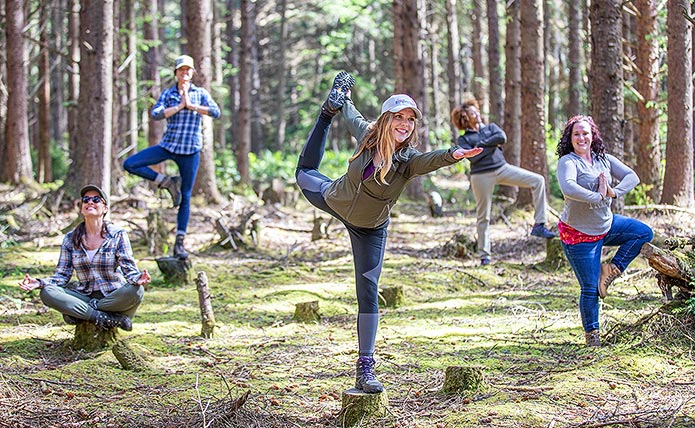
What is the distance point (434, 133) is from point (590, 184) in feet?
81.5

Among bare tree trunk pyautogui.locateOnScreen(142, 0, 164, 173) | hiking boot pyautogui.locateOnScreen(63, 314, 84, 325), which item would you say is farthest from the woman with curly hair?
bare tree trunk pyautogui.locateOnScreen(142, 0, 164, 173)

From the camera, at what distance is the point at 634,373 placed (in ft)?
18.6

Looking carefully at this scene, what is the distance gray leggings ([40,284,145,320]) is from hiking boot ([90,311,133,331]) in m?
0.04

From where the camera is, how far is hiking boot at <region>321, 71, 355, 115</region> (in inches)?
215

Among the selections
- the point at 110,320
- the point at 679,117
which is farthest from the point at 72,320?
the point at 679,117

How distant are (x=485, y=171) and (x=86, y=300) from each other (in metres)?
5.59

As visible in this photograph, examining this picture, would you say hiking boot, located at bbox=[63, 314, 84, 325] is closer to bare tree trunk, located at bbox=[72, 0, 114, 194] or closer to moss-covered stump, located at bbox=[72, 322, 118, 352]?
moss-covered stump, located at bbox=[72, 322, 118, 352]

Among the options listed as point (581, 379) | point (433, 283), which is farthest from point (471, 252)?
point (581, 379)

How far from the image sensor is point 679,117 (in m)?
11.5

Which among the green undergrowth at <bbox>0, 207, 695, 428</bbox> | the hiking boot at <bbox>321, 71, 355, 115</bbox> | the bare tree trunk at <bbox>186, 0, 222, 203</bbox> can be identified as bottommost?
the green undergrowth at <bbox>0, 207, 695, 428</bbox>

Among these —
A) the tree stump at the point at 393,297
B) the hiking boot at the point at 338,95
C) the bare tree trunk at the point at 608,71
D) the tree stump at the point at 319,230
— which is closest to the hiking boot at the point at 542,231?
the bare tree trunk at the point at 608,71

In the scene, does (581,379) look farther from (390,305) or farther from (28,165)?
(28,165)

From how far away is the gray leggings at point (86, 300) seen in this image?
6582 millimetres

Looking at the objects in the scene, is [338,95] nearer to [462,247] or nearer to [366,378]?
[366,378]
